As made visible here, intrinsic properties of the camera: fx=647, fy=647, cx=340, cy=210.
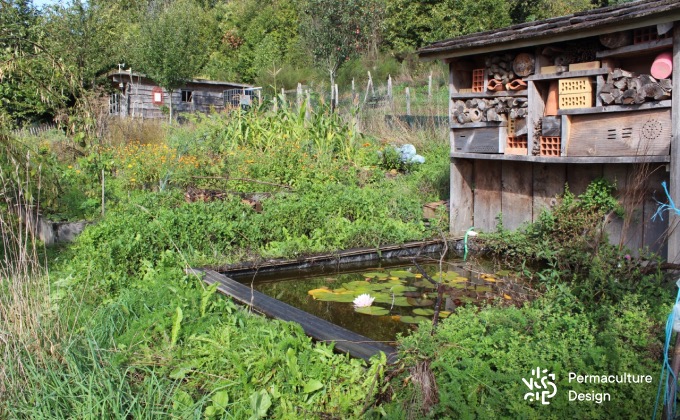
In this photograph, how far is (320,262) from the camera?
7078mm

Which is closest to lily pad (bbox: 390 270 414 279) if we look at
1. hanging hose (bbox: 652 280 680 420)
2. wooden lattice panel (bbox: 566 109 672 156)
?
wooden lattice panel (bbox: 566 109 672 156)

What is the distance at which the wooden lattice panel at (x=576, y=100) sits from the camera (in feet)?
20.7

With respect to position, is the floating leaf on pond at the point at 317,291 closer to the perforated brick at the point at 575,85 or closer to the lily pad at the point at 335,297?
the lily pad at the point at 335,297

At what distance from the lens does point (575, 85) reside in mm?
6391

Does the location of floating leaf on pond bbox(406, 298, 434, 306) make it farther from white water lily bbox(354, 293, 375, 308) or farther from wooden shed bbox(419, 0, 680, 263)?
wooden shed bbox(419, 0, 680, 263)

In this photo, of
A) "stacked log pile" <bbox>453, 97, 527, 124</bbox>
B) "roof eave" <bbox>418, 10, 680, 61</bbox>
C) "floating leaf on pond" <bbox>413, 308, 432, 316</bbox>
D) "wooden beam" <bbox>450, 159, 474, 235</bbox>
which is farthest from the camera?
"wooden beam" <bbox>450, 159, 474, 235</bbox>

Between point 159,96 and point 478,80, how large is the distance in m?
21.0

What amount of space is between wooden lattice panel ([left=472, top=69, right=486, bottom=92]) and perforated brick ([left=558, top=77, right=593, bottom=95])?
4.17 feet

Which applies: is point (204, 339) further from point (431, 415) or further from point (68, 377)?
point (431, 415)

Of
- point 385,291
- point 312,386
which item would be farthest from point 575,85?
point 312,386

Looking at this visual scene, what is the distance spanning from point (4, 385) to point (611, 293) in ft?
12.4

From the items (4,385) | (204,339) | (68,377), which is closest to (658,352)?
(204,339)

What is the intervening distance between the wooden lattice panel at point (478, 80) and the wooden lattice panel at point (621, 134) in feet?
4.96

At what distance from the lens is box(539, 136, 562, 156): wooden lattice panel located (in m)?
6.67
